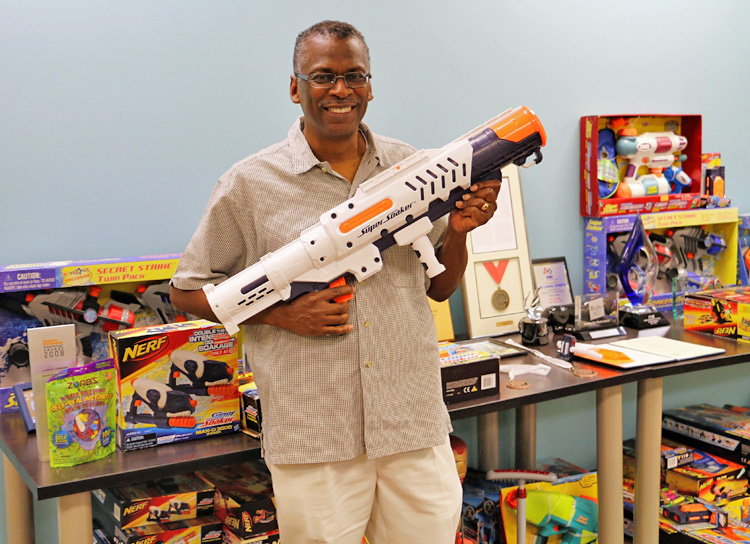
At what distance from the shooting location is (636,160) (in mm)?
2764

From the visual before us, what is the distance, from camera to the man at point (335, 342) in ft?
4.38

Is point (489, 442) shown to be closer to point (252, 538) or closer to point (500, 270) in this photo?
point (500, 270)

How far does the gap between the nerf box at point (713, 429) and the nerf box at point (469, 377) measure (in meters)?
1.35

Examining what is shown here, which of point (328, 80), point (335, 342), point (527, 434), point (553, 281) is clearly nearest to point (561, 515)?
point (527, 434)

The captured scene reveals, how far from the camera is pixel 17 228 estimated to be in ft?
6.09

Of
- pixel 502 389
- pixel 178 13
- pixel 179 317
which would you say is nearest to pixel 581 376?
pixel 502 389

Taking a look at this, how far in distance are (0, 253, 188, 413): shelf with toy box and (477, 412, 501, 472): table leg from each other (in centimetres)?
119

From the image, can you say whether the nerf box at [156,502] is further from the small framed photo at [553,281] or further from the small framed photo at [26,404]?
the small framed photo at [553,281]

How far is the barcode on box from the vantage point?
1.85m

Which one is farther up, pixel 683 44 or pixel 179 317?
pixel 683 44

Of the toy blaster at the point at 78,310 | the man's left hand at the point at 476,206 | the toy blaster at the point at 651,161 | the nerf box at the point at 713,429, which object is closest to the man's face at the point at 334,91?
the man's left hand at the point at 476,206

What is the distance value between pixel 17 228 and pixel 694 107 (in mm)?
2597

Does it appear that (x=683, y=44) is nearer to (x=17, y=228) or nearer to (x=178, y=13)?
(x=178, y=13)

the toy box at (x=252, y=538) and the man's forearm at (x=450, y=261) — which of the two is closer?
the man's forearm at (x=450, y=261)
